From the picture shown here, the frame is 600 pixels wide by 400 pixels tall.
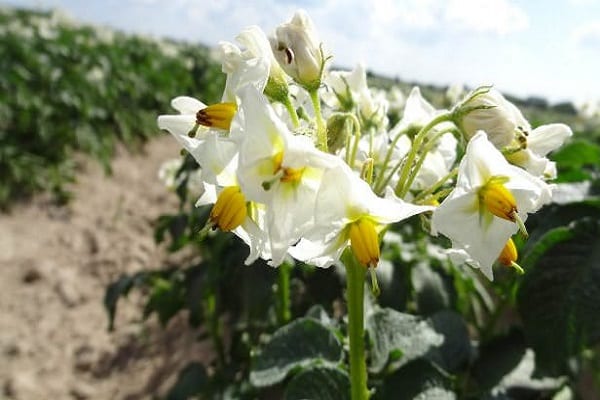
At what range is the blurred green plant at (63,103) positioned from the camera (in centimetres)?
492

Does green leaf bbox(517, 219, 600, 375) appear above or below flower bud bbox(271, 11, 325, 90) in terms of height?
below

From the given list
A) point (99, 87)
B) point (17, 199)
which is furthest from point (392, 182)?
point (99, 87)

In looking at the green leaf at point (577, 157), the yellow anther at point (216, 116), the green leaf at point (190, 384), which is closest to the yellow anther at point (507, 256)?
the yellow anther at point (216, 116)

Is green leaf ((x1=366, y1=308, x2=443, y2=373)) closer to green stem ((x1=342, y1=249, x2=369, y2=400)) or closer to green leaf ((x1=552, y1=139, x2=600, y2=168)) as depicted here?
green stem ((x1=342, y1=249, x2=369, y2=400))

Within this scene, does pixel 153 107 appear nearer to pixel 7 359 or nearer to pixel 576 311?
pixel 7 359

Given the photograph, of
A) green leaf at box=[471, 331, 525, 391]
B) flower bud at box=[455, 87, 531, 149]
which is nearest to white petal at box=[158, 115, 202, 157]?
flower bud at box=[455, 87, 531, 149]

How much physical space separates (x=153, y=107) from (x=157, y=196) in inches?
114

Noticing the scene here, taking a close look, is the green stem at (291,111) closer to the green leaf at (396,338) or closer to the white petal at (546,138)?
the white petal at (546,138)

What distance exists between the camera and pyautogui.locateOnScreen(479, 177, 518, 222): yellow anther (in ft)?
2.12

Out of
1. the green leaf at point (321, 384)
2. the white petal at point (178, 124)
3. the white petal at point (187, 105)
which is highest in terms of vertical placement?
the white petal at point (187, 105)

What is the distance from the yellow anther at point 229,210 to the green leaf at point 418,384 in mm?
462

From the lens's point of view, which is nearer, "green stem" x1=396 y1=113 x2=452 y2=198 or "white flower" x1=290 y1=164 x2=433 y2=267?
"white flower" x1=290 y1=164 x2=433 y2=267

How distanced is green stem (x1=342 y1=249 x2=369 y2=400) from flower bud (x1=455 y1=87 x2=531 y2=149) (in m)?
0.24

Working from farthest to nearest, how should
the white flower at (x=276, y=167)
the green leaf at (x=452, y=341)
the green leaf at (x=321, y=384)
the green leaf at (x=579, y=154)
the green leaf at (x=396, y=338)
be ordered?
the green leaf at (x=579, y=154) < the green leaf at (x=452, y=341) < the green leaf at (x=396, y=338) < the green leaf at (x=321, y=384) < the white flower at (x=276, y=167)
